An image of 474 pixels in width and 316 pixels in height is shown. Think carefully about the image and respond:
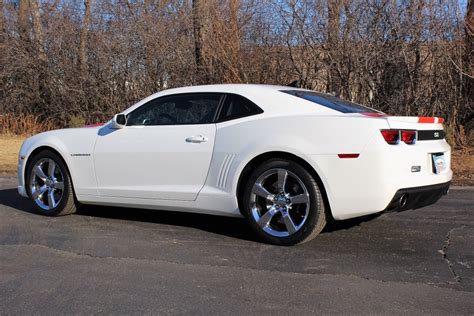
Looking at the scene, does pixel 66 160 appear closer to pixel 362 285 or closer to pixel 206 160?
pixel 206 160

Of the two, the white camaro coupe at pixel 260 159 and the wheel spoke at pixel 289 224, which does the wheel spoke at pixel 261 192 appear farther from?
the wheel spoke at pixel 289 224

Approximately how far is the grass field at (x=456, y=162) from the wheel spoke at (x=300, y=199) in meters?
4.70

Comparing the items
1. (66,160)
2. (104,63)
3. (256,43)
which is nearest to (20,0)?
(104,63)

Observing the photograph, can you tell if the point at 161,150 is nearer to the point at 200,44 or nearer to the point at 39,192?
the point at 39,192

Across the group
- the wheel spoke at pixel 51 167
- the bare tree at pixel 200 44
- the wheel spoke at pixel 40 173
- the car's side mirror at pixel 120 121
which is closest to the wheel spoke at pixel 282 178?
the car's side mirror at pixel 120 121

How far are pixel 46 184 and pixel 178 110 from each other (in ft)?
6.70

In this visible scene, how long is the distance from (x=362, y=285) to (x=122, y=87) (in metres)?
12.7

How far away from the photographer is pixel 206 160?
564 cm

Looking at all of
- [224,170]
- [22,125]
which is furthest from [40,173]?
[22,125]

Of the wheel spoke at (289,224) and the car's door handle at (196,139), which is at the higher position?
the car's door handle at (196,139)

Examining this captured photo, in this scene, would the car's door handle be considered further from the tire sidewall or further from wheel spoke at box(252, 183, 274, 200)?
the tire sidewall

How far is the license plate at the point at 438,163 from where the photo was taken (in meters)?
5.29

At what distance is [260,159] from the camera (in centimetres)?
545

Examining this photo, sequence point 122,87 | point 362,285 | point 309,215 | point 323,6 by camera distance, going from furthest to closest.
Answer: point 122,87 < point 323,6 < point 309,215 < point 362,285
